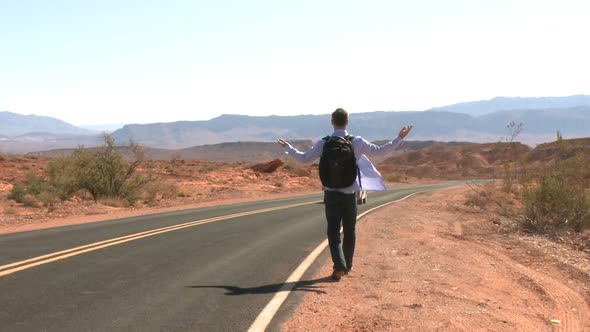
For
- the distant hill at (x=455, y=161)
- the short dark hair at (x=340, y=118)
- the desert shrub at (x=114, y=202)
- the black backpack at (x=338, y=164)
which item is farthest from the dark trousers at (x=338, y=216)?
the distant hill at (x=455, y=161)

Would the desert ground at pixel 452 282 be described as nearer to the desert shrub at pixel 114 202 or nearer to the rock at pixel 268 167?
the desert shrub at pixel 114 202

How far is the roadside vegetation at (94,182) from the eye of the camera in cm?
2344

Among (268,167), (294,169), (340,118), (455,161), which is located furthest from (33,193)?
(455,161)

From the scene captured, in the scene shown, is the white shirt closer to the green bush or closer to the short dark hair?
the short dark hair

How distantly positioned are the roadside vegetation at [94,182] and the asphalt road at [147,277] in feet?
37.6

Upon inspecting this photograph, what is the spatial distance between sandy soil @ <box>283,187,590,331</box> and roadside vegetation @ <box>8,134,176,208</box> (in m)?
15.4

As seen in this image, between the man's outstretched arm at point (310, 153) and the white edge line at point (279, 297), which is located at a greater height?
the man's outstretched arm at point (310, 153)

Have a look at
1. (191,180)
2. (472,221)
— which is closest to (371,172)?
(472,221)

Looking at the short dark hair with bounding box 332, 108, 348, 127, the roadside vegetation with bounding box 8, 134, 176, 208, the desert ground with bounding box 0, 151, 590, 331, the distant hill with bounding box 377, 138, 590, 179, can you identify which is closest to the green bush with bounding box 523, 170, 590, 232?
the desert ground with bounding box 0, 151, 590, 331

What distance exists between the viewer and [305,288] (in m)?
6.72

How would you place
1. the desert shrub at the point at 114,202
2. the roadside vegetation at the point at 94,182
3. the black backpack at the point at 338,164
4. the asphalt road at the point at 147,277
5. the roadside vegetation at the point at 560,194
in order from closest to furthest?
the asphalt road at the point at 147,277, the black backpack at the point at 338,164, the roadside vegetation at the point at 560,194, the desert shrub at the point at 114,202, the roadside vegetation at the point at 94,182

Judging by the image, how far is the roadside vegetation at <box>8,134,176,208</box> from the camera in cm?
2344

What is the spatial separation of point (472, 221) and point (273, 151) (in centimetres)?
13207

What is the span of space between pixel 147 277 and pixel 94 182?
18.6 m
